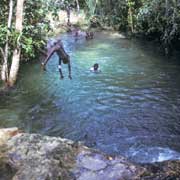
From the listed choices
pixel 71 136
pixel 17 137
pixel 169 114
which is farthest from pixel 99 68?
pixel 17 137

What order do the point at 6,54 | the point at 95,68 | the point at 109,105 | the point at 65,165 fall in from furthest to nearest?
the point at 95,68 < the point at 6,54 < the point at 109,105 < the point at 65,165

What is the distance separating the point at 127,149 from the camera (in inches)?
299

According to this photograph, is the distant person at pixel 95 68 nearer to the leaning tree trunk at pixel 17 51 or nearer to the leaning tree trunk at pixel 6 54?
the leaning tree trunk at pixel 17 51

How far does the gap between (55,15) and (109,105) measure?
3.71 meters

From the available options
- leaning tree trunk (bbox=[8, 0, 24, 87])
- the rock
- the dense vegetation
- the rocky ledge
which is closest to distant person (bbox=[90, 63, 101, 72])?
the dense vegetation

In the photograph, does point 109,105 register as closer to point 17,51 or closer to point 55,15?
point 17,51

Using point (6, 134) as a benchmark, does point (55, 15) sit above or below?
above

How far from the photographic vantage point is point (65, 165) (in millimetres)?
5715

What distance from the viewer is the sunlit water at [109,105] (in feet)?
26.0

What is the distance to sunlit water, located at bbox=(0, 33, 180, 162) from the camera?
7.93 metres

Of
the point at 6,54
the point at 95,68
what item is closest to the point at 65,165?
the point at 6,54

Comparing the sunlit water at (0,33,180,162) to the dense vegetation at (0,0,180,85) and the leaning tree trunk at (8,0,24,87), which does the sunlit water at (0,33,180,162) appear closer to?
the leaning tree trunk at (8,0,24,87)

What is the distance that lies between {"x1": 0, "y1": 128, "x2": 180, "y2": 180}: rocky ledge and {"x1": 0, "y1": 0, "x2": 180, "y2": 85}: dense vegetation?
4.55 meters

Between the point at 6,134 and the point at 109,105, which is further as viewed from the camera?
the point at 109,105
